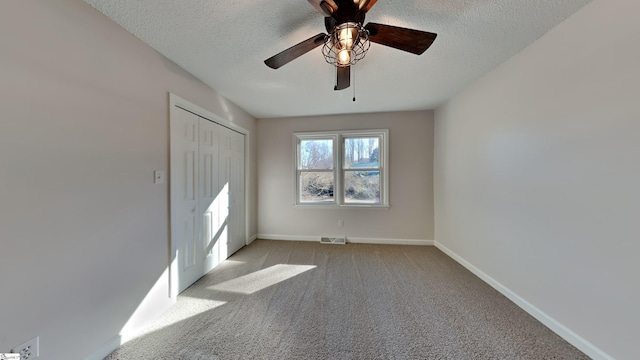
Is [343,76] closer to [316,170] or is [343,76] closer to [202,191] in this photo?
[202,191]

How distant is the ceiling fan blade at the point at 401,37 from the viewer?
133 cm

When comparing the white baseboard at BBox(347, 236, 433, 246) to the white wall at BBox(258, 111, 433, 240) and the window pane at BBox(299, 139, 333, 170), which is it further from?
the window pane at BBox(299, 139, 333, 170)

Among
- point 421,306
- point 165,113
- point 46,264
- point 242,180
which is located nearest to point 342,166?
point 242,180

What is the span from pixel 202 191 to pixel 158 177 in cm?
70

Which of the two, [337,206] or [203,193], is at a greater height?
[203,193]

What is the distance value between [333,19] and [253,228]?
11.6 feet

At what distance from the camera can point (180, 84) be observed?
2182 millimetres

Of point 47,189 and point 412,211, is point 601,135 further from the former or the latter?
point 47,189

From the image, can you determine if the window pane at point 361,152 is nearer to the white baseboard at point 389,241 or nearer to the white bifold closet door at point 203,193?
the white baseboard at point 389,241

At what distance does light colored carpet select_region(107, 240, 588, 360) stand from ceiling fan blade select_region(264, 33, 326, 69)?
6.92 ft

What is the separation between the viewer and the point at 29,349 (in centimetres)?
112

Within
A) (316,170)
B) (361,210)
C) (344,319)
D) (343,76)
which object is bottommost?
(344,319)

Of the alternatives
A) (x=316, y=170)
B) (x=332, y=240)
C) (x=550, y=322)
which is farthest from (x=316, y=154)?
(x=550, y=322)

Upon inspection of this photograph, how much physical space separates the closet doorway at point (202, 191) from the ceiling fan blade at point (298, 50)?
1191 mm
